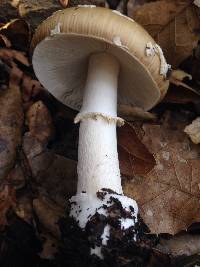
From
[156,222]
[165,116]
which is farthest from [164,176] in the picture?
[165,116]

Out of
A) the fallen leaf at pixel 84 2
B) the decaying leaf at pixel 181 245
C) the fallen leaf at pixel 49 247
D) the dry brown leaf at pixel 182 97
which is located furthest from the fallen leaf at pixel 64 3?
the decaying leaf at pixel 181 245

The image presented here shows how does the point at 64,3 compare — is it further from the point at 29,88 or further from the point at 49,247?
the point at 49,247

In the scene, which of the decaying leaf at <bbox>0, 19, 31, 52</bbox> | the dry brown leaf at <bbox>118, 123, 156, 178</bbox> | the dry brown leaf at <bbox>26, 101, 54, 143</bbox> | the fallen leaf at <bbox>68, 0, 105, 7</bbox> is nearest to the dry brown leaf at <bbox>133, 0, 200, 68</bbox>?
the fallen leaf at <bbox>68, 0, 105, 7</bbox>

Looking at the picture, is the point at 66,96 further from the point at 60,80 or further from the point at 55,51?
the point at 55,51

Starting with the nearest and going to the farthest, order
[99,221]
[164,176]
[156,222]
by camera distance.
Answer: [99,221], [156,222], [164,176]

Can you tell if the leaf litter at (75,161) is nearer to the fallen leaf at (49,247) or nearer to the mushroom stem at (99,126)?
the fallen leaf at (49,247)

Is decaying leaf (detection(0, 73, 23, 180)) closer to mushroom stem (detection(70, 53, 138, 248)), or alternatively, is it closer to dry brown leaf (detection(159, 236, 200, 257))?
mushroom stem (detection(70, 53, 138, 248))
